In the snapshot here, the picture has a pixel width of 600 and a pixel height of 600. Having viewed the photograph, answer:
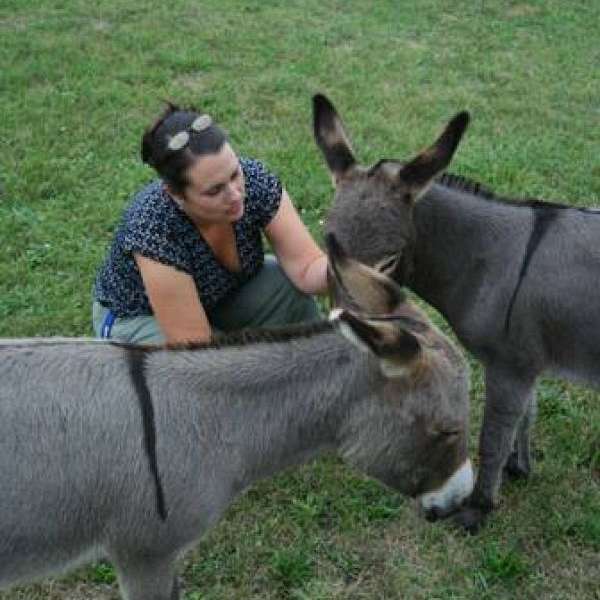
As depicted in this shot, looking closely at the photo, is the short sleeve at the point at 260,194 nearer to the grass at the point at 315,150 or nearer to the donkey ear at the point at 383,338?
the grass at the point at 315,150

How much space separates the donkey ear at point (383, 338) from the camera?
2275mm

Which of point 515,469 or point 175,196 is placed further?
point 515,469

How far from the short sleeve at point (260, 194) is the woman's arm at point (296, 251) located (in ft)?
0.11

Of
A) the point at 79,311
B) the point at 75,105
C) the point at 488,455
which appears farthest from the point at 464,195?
the point at 75,105

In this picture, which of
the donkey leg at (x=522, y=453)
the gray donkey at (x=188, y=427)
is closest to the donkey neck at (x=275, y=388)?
the gray donkey at (x=188, y=427)

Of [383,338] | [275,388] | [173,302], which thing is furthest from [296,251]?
[383,338]

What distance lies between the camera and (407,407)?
2607mm

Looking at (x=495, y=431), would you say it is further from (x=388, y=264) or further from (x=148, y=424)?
(x=148, y=424)

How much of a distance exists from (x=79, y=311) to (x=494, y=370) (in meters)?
2.47

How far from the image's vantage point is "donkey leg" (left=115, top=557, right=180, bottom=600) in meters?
2.68

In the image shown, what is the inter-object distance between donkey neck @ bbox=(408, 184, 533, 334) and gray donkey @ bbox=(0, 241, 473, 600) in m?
0.91

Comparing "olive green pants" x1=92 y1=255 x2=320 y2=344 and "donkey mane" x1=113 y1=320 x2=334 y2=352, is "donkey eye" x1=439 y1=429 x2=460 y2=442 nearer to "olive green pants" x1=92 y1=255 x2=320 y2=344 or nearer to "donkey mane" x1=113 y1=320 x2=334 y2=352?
"donkey mane" x1=113 y1=320 x2=334 y2=352

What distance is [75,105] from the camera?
7.42 meters

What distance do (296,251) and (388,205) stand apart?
22.8 inches
